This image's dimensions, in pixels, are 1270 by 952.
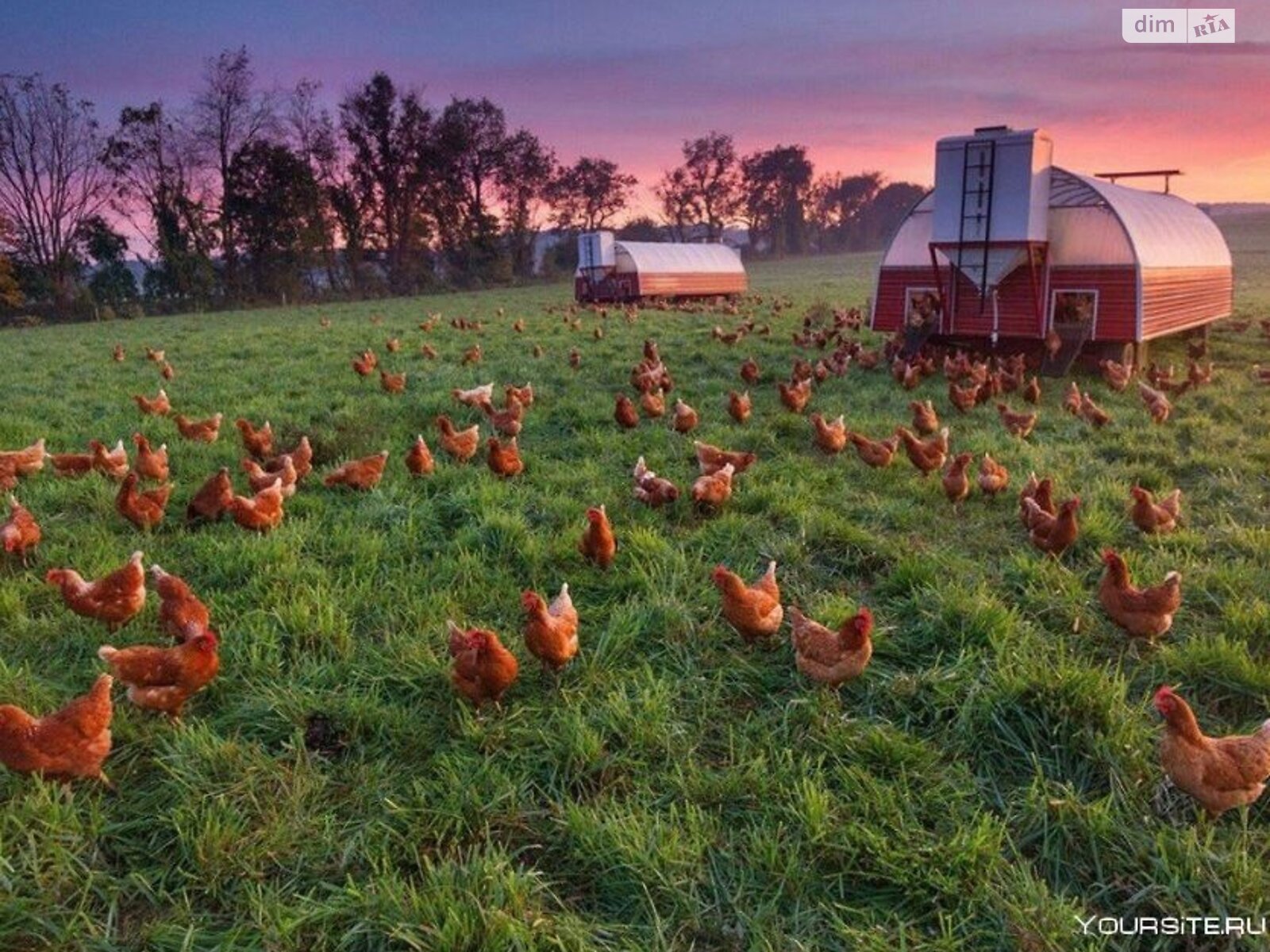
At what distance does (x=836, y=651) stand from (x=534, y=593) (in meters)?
1.60

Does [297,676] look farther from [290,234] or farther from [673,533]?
[290,234]

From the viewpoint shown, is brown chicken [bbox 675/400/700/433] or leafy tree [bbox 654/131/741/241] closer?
brown chicken [bbox 675/400/700/433]

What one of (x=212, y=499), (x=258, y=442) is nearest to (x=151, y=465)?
(x=258, y=442)

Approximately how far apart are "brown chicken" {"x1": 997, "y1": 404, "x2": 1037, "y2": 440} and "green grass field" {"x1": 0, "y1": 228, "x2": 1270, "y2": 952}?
1458 mm

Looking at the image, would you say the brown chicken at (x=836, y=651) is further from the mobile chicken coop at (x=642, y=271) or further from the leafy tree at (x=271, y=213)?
the leafy tree at (x=271, y=213)

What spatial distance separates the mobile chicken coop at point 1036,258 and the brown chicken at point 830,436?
676 centimetres

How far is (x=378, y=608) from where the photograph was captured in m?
4.24

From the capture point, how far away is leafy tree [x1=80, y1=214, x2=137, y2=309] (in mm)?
37562

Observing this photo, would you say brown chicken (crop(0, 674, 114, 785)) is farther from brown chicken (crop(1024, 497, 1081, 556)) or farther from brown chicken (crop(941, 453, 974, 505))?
brown chicken (crop(941, 453, 974, 505))

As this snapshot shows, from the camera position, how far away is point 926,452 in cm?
634

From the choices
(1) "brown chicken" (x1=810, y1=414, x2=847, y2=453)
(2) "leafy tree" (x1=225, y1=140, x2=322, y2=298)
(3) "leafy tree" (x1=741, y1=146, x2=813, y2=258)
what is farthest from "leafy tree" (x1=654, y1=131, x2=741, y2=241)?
(1) "brown chicken" (x1=810, y1=414, x2=847, y2=453)

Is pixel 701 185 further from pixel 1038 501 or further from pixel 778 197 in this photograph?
pixel 1038 501

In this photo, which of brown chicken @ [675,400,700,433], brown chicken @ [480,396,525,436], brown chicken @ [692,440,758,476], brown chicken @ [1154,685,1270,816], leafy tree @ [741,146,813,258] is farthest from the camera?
leafy tree @ [741,146,813,258]

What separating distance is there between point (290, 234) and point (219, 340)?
93.5 feet
